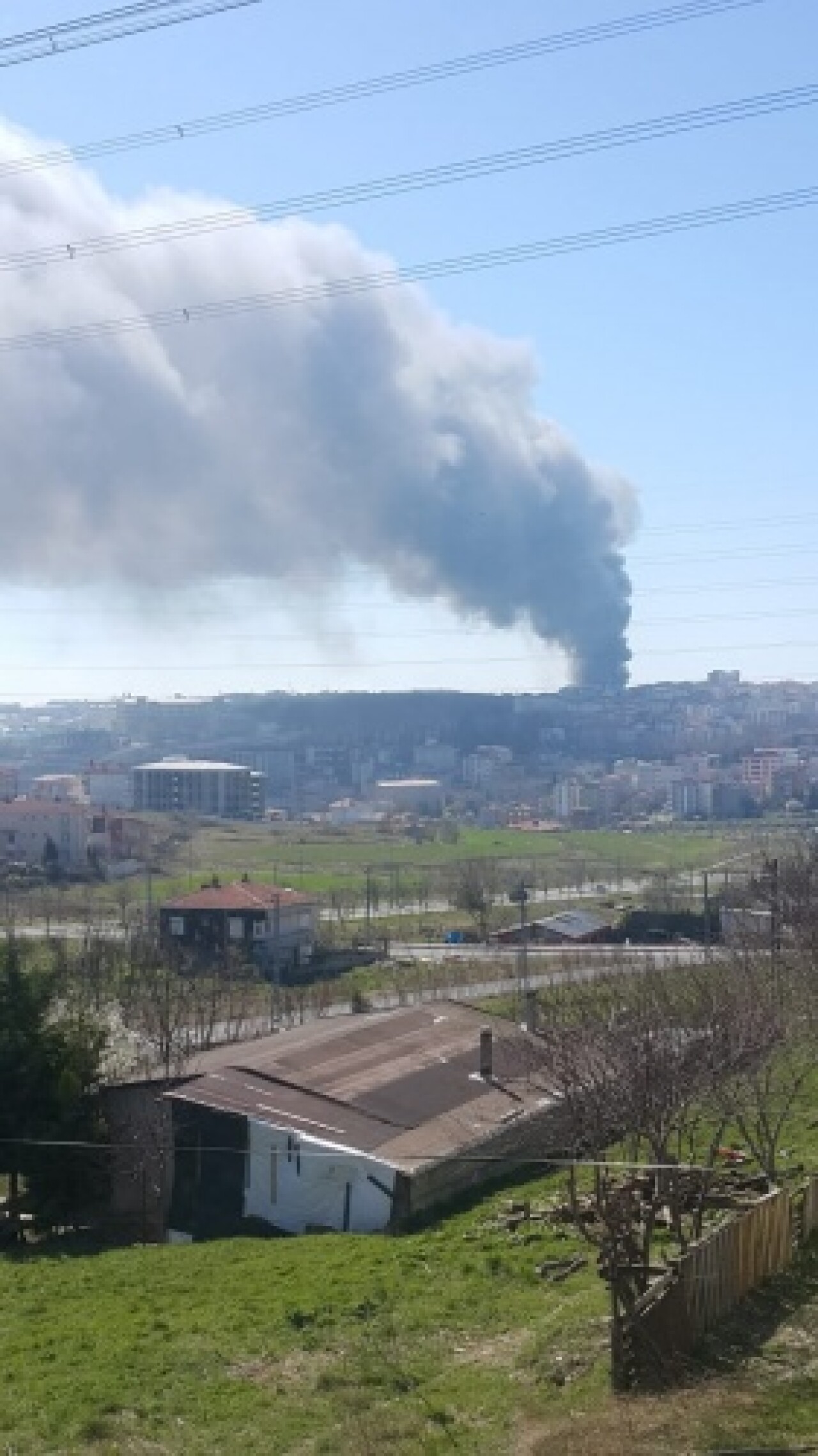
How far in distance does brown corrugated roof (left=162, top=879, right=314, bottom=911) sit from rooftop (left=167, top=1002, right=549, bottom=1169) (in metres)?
17.8

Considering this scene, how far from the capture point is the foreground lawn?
8047 mm

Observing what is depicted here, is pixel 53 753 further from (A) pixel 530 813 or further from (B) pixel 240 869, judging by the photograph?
(B) pixel 240 869

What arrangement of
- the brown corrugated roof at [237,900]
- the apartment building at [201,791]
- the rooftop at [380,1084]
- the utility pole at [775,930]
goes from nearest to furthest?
the rooftop at [380,1084]
the utility pole at [775,930]
the brown corrugated roof at [237,900]
the apartment building at [201,791]

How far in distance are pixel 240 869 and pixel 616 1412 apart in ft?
170

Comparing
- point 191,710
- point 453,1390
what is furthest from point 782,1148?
point 191,710

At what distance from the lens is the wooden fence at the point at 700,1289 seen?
333 inches

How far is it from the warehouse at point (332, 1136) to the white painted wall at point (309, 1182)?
0.01 m

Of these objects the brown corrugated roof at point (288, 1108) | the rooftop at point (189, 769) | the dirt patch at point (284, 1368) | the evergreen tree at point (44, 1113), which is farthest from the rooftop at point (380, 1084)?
the rooftop at point (189, 769)

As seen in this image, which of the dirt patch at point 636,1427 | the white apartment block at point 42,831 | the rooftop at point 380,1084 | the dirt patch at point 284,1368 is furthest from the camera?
the white apartment block at point 42,831

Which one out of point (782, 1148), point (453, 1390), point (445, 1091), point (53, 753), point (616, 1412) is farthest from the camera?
point (53, 753)

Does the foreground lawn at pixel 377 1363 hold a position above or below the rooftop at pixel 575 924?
above

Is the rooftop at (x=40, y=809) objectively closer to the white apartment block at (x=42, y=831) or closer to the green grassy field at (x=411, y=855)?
the white apartment block at (x=42, y=831)

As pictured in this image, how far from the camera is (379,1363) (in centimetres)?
962

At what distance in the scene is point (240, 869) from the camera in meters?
59.5
